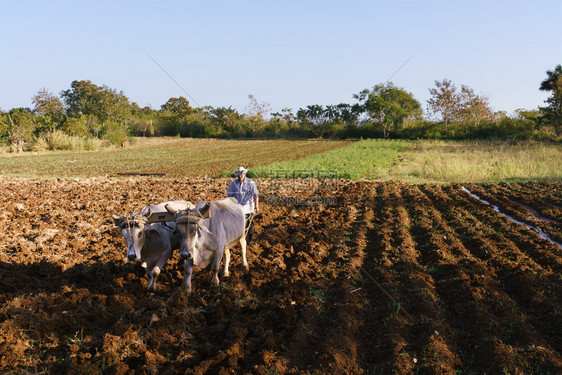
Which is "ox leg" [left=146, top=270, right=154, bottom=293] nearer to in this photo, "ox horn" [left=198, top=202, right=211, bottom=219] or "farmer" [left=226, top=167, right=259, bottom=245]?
"ox horn" [left=198, top=202, right=211, bottom=219]

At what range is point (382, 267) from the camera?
723 centimetres

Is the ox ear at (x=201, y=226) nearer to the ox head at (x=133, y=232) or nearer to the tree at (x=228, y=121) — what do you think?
the ox head at (x=133, y=232)

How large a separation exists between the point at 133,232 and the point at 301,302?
2.85m

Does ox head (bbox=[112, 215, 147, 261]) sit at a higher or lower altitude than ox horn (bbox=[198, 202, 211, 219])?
lower

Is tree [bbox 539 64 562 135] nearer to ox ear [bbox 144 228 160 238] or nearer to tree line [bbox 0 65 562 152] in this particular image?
tree line [bbox 0 65 562 152]

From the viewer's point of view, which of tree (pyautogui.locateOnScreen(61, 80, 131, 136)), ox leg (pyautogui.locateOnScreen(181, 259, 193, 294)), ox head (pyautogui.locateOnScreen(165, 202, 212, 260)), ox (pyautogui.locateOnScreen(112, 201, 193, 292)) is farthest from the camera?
tree (pyautogui.locateOnScreen(61, 80, 131, 136))

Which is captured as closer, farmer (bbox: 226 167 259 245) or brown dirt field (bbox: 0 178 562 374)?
brown dirt field (bbox: 0 178 562 374)

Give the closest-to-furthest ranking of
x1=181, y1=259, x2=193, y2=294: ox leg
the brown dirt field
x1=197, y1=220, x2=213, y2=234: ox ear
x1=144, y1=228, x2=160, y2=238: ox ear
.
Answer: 1. the brown dirt field
2. x1=197, y1=220, x2=213, y2=234: ox ear
3. x1=181, y1=259, x2=193, y2=294: ox leg
4. x1=144, y1=228, x2=160, y2=238: ox ear

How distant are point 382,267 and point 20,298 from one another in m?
6.30

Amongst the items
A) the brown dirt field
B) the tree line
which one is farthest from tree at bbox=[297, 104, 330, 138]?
the brown dirt field

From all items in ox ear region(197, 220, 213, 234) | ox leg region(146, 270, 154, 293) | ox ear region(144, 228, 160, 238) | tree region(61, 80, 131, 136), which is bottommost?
ox leg region(146, 270, 154, 293)

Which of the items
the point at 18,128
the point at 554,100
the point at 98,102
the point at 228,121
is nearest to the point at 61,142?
the point at 18,128

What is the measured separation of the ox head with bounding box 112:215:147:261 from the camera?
5447 mm

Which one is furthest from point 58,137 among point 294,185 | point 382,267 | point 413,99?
point 413,99
